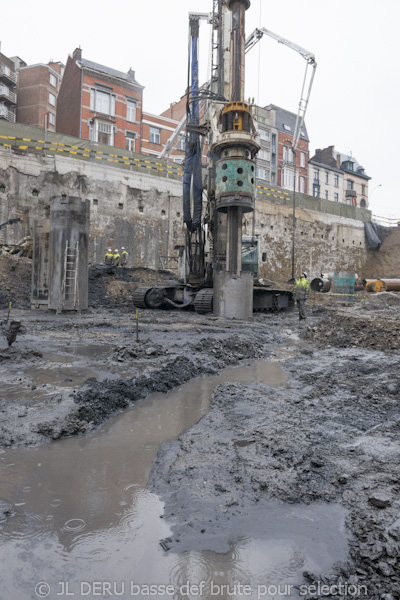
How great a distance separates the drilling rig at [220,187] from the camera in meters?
15.2

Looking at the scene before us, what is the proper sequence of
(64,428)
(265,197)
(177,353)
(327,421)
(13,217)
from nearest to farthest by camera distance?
(64,428) → (327,421) → (177,353) → (13,217) → (265,197)

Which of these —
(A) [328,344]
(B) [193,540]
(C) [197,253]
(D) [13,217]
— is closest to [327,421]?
(B) [193,540]

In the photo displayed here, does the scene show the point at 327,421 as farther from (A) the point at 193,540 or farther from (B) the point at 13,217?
(B) the point at 13,217

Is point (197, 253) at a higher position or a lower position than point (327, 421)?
higher

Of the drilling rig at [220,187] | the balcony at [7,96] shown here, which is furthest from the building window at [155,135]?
the drilling rig at [220,187]

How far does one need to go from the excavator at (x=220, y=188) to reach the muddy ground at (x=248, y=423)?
700 centimetres

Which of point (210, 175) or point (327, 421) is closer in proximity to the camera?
point (327, 421)

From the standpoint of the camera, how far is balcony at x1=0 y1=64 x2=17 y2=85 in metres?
44.8

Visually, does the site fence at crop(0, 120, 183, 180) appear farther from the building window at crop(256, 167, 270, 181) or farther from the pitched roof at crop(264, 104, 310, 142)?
the pitched roof at crop(264, 104, 310, 142)

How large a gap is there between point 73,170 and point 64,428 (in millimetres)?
23783

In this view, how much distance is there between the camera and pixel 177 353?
7.51 metres

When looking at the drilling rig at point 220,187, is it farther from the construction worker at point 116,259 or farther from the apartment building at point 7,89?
the apartment building at point 7,89

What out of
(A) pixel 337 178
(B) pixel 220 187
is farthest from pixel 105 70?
(A) pixel 337 178

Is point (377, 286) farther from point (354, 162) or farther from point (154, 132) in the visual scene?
point (354, 162)
